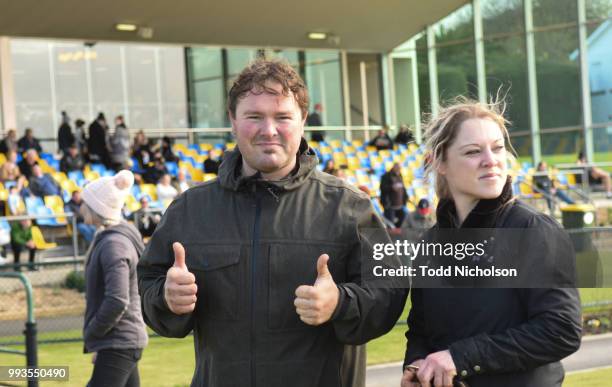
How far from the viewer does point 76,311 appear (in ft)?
34.1

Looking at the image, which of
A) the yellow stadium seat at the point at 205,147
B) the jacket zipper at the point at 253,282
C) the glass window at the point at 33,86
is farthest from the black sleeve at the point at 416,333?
the glass window at the point at 33,86

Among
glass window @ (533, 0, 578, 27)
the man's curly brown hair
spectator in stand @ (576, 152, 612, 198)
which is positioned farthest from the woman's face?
glass window @ (533, 0, 578, 27)

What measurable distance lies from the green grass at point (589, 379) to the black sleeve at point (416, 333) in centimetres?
439


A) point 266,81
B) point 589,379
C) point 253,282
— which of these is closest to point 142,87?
point 589,379

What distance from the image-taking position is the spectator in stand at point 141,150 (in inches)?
802

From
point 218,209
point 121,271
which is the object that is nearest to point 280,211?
point 218,209

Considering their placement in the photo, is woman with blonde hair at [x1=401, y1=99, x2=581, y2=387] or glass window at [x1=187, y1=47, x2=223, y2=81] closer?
woman with blonde hair at [x1=401, y1=99, x2=581, y2=387]

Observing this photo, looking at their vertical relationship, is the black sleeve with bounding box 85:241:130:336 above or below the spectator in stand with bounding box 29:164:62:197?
below

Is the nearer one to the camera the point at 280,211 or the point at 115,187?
the point at 280,211

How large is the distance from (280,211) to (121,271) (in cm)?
179

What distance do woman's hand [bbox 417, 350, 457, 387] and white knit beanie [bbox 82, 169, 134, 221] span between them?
255 cm

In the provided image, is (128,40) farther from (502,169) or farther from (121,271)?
(502,169)

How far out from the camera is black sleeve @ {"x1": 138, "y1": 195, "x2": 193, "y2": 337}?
2.97 metres

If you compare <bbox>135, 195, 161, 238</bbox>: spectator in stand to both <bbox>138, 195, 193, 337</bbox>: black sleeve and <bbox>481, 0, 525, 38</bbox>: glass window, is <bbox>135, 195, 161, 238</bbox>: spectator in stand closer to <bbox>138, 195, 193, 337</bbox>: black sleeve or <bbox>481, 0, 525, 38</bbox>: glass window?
<bbox>138, 195, 193, 337</bbox>: black sleeve
